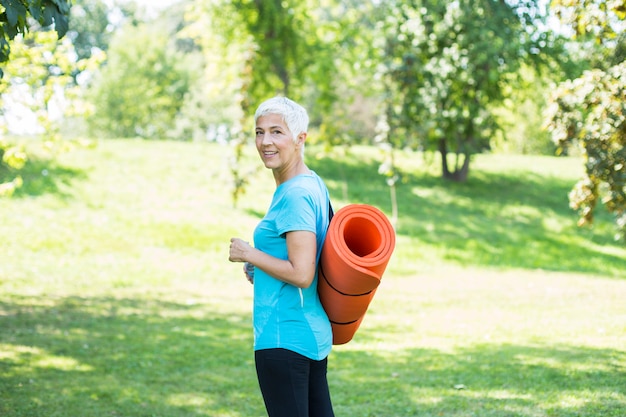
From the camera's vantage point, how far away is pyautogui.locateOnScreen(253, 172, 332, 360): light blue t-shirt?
2695 millimetres

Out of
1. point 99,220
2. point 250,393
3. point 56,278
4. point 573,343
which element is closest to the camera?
point 250,393

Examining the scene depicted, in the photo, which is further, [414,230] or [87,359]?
[414,230]

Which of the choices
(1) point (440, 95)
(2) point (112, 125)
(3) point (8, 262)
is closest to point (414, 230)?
(1) point (440, 95)

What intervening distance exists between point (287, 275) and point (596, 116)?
5.38m

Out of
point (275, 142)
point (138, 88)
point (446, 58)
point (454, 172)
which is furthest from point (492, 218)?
point (138, 88)

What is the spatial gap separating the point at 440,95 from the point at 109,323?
1101cm

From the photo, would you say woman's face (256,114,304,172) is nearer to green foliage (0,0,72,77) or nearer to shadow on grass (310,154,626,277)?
green foliage (0,0,72,77)

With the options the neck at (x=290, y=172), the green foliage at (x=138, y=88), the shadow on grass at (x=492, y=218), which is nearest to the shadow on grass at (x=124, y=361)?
the neck at (x=290, y=172)

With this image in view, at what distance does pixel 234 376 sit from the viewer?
6.98m

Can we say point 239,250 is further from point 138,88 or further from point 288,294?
point 138,88

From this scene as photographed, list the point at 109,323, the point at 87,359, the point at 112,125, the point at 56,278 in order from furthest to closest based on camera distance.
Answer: the point at 112,125 → the point at 56,278 → the point at 109,323 → the point at 87,359

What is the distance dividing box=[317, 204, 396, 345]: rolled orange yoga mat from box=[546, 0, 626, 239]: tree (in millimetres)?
4393

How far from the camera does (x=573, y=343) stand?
8.23 m

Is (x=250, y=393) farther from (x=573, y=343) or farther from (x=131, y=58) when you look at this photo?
(x=131, y=58)
